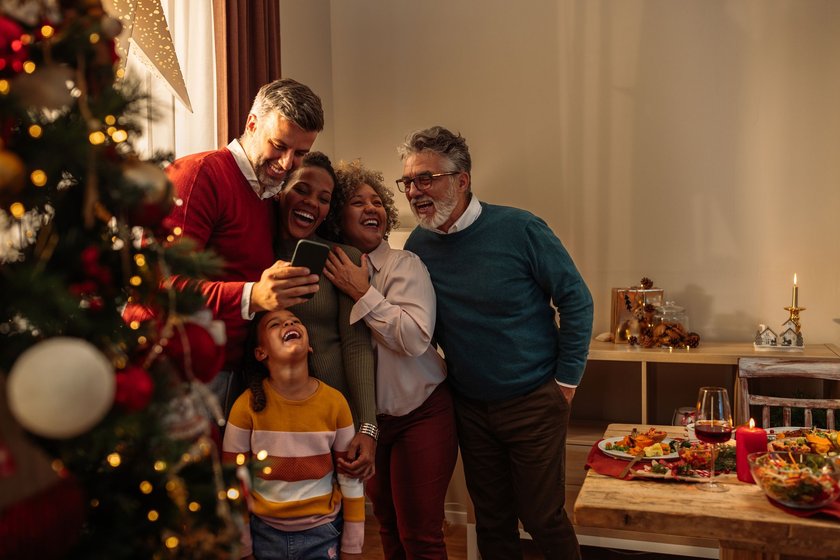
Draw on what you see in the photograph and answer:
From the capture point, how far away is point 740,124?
3.37 m

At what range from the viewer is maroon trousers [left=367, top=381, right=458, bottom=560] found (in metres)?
2.28

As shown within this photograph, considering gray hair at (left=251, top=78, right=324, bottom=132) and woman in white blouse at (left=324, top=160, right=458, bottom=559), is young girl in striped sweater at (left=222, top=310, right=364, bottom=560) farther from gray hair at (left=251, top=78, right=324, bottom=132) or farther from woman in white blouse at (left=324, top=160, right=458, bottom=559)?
gray hair at (left=251, top=78, right=324, bottom=132)

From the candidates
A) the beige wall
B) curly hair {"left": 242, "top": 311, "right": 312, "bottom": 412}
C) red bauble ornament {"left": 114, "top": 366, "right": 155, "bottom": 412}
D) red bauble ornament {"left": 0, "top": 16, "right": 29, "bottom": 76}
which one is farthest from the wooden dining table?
the beige wall

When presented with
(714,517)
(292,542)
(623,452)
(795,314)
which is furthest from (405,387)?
(795,314)

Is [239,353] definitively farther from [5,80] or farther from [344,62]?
[344,62]

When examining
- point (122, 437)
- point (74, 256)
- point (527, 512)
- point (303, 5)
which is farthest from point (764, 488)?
point (303, 5)

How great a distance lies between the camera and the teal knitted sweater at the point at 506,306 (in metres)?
2.36

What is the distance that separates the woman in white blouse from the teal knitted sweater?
0.10 m

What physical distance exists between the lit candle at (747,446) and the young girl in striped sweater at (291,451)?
3.10 ft

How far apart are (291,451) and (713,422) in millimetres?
1012

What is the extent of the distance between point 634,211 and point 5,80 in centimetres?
306

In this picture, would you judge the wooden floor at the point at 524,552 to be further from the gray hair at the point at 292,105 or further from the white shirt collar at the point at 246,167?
the gray hair at the point at 292,105

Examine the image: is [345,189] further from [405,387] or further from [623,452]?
[623,452]

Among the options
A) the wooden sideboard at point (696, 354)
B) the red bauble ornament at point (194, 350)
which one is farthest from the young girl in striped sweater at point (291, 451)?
the wooden sideboard at point (696, 354)
